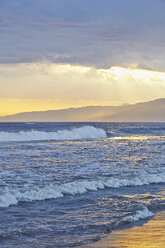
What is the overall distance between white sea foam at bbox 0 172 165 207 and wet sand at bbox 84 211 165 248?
4.72 meters

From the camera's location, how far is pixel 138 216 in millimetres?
11578

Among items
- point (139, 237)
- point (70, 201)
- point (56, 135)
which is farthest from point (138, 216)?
point (56, 135)

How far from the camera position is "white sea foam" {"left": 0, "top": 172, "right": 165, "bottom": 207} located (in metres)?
13.5

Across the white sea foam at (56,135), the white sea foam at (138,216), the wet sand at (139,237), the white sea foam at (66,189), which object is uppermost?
the white sea foam at (56,135)

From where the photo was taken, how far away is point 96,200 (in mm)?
13852

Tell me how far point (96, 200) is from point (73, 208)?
156 cm

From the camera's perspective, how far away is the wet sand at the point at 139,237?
8906 mm

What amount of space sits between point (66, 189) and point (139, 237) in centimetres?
617

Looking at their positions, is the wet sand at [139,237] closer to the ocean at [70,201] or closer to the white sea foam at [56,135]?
the ocean at [70,201]

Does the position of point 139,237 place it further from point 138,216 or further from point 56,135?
point 56,135

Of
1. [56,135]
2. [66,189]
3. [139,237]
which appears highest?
[56,135]

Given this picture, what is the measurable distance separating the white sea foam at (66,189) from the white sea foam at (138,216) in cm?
388

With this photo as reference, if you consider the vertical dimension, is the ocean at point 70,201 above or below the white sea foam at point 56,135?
below

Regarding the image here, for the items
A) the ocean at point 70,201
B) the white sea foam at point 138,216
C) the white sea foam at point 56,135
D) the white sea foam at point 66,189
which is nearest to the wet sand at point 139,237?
the ocean at point 70,201
